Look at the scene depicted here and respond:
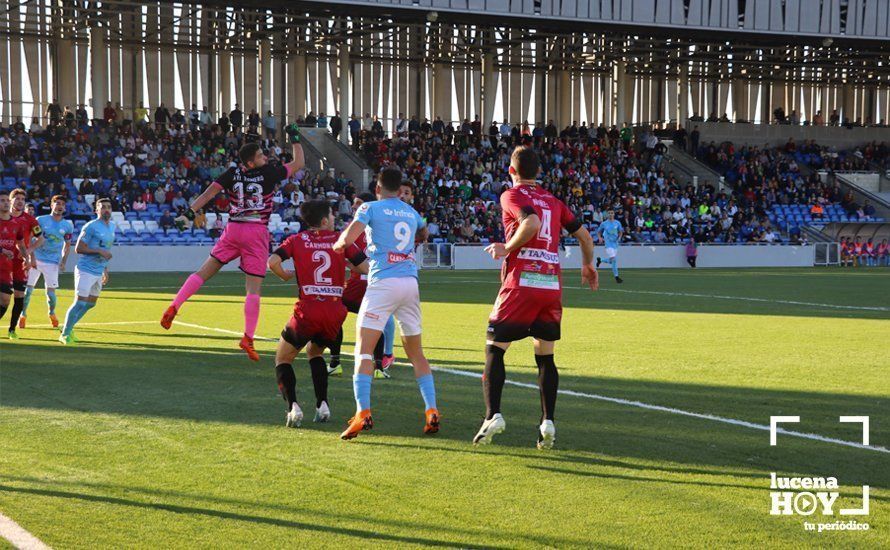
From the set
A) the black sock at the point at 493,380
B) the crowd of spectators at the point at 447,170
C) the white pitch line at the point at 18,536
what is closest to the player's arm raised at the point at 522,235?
the black sock at the point at 493,380

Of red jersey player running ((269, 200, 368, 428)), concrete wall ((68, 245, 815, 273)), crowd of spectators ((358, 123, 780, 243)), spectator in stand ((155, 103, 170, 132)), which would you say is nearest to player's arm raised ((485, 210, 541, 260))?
red jersey player running ((269, 200, 368, 428))

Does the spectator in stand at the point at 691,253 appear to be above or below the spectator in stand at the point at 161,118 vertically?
below

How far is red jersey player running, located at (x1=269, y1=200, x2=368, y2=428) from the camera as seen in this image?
8.14 metres

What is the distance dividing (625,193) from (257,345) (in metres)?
35.9

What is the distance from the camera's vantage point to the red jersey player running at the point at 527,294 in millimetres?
7324

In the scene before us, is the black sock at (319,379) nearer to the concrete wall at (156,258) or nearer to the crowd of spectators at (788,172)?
the concrete wall at (156,258)

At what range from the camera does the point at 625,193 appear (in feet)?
156

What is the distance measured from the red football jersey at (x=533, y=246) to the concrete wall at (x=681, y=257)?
3106 cm

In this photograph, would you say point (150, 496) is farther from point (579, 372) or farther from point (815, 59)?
point (815, 59)

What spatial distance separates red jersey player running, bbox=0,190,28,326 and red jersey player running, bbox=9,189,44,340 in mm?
66

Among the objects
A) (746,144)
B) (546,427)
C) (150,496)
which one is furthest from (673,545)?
(746,144)

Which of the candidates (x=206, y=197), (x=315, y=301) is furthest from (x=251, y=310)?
(x=315, y=301)

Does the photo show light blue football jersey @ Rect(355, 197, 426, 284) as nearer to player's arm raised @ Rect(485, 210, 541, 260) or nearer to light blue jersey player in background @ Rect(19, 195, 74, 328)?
player's arm raised @ Rect(485, 210, 541, 260)

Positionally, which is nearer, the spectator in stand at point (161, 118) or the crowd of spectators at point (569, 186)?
the crowd of spectators at point (569, 186)
